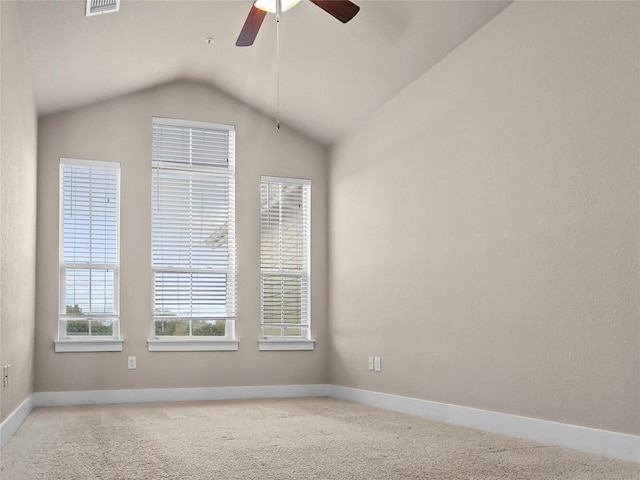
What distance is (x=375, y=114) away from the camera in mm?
5770

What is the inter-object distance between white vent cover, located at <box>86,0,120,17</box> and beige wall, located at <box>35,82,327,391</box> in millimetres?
1927

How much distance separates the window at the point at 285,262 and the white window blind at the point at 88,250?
1.40m

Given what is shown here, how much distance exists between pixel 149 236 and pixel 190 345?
107 centimetres

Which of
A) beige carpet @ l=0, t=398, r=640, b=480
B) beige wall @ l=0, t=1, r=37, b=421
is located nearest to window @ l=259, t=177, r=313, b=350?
beige carpet @ l=0, t=398, r=640, b=480

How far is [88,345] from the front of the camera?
5.76 meters

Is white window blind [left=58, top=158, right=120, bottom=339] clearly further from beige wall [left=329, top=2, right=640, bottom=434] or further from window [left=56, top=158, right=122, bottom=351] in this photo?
beige wall [left=329, top=2, right=640, bottom=434]

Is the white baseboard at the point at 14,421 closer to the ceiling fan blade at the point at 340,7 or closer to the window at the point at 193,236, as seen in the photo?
the window at the point at 193,236

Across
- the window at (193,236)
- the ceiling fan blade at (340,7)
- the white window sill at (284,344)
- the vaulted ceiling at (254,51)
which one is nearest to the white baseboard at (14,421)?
the window at (193,236)

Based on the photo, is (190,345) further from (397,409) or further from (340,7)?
(340,7)

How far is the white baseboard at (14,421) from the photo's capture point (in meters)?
3.71

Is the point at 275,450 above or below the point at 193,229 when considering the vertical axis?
below

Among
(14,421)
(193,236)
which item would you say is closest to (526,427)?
(14,421)

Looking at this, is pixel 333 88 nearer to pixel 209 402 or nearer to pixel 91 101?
pixel 91 101

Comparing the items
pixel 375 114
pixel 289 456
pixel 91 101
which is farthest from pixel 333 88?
pixel 289 456
